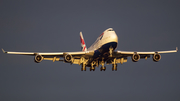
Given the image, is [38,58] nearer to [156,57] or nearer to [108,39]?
[108,39]

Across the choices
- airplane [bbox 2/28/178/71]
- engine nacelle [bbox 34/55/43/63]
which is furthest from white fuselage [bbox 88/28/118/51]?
engine nacelle [bbox 34/55/43/63]

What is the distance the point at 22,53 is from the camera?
5272 centimetres

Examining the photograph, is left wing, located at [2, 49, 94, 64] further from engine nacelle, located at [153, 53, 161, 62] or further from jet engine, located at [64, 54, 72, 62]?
engine nacelle, located at [153, 53, 161, 62]

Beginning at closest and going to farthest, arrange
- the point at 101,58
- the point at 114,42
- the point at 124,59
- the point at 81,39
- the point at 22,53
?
1. the point at 114,42
2. the point at 22,53
3. the point at 101,58
4. the point at 124,59
5. the point at 81,39

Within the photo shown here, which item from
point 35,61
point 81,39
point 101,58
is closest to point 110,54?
point 101,58

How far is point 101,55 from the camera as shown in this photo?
55.1 meters

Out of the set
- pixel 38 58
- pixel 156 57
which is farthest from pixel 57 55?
pixel 156 57

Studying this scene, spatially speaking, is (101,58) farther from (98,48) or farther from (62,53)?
(62,53)

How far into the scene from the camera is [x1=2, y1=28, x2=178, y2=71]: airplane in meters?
50.7

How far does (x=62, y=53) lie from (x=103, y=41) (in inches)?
367

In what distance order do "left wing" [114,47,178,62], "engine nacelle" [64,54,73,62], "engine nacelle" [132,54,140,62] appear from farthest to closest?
"left wing" [114,47,178,62]
"engine nacelle" [132,54,140,62]
"engine nacelle" [64,54,73,62]

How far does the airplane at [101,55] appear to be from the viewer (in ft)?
166

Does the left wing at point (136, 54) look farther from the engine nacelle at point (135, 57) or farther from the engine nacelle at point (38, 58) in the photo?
the engine nacelle at point (38, 58)

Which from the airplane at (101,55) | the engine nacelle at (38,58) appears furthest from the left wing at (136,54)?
the engine nacelle at (38,58)
